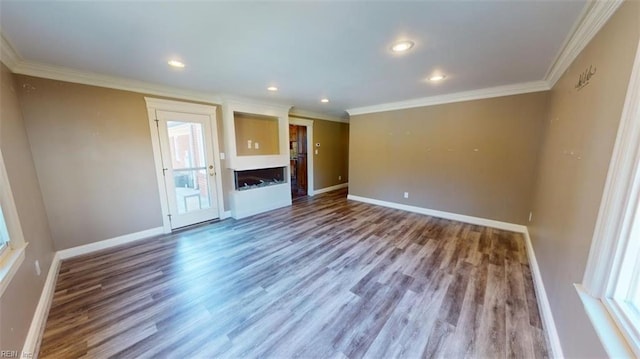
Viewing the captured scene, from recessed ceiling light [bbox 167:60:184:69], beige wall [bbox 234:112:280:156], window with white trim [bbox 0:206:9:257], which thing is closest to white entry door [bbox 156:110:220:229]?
beige wall [bbox 234:112:280:156]

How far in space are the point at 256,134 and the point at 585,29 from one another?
4788 millimetres

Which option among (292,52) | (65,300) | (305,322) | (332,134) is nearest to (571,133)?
(292,52)

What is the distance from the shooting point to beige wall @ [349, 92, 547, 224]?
136 inches

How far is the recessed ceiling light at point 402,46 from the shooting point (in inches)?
78.1

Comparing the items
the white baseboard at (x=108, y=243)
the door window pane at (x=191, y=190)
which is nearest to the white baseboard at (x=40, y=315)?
the white baseboard at (x=108, y=243)

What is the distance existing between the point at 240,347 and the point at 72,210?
299cm

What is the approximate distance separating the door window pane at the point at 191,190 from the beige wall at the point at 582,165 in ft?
15.0

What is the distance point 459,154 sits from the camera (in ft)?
13.2

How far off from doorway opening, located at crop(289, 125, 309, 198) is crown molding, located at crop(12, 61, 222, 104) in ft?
8.69

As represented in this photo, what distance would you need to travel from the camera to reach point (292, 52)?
217 centimetres

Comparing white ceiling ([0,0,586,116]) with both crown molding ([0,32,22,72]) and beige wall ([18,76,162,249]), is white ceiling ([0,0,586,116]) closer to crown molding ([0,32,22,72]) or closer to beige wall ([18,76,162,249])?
crown molding ([0,32,22,72])

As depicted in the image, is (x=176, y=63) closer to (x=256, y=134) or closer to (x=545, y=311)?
(x=256, y=134)

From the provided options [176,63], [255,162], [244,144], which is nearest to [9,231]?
[176,63]

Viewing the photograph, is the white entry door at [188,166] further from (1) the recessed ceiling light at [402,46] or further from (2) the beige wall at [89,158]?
(1) the recessed ceiling light at [402,46]
